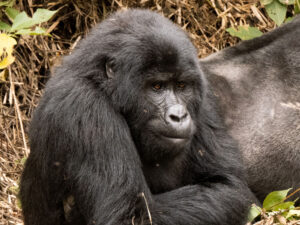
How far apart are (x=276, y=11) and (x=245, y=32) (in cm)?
33

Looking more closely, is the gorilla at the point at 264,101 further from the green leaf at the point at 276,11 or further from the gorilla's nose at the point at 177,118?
the gorilla's nose at the point at 177,118

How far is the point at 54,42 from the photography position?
18.1 feet

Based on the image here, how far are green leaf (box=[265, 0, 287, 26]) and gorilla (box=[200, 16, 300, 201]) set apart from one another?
0.39 metres

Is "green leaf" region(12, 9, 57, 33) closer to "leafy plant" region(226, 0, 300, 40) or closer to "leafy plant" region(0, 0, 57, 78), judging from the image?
"leafy plant" region(0, 0, 57, 78)

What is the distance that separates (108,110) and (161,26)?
1.95 ft

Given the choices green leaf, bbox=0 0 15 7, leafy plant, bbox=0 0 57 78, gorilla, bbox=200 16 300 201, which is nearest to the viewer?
leafy plant, bbox=0 0 57 78

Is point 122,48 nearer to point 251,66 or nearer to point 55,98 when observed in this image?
point 55,98

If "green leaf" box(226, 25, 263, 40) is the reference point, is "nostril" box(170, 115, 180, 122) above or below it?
above

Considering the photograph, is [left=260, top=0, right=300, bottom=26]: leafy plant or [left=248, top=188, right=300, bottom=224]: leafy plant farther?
[left=260, top=0, right=300, bottom=26]: leafy plant

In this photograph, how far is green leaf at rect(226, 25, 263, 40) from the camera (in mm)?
5613

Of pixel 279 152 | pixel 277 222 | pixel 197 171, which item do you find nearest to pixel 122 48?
pixel 197 171

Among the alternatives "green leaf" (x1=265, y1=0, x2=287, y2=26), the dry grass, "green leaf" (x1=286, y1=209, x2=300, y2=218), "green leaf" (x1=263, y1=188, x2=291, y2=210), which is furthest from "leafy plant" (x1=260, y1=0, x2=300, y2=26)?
"green leaf" (x1=286, y1=209, x2=300, y2=218)

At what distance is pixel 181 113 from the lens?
11.2 ft

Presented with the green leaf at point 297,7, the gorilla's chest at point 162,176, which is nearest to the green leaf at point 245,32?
the green leaf at point 297,7
